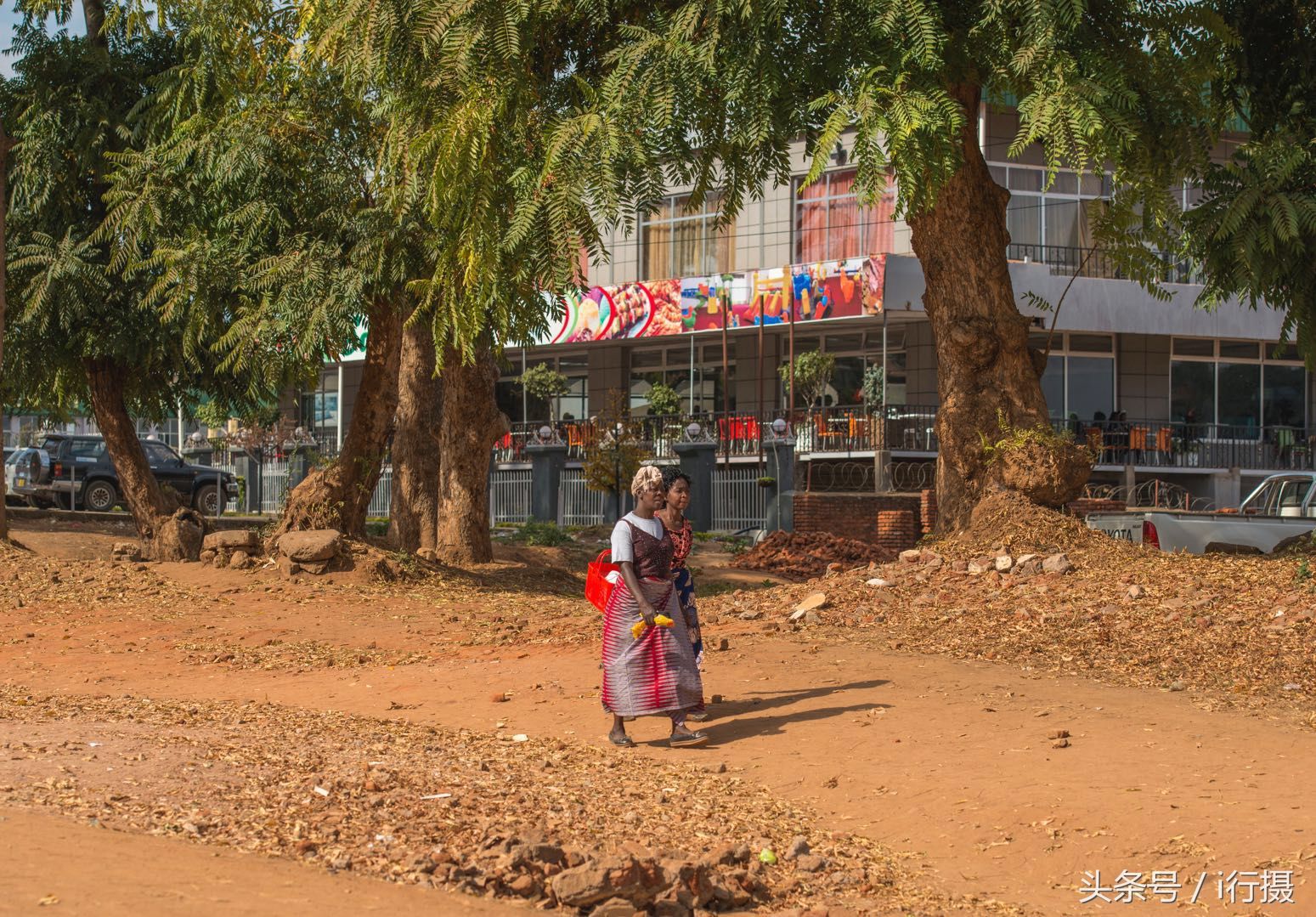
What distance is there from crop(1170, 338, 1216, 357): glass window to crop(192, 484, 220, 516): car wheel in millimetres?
22089

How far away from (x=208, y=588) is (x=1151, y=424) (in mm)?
22918

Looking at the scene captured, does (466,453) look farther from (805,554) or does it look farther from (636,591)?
(636,591)

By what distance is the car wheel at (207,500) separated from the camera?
33.9 metres

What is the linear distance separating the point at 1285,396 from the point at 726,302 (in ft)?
45.2

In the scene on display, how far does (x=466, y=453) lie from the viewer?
18.6 m

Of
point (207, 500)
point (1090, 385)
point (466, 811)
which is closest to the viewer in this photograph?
point (466, 811)

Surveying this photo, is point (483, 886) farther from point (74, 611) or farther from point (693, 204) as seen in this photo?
point (74, 611)

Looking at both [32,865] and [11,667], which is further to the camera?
[11,667]

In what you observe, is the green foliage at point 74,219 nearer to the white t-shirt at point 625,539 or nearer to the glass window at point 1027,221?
the white t-shirt at point 625,539

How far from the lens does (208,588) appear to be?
16.3 metres

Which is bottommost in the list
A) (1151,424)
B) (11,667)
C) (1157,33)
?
(11,667)

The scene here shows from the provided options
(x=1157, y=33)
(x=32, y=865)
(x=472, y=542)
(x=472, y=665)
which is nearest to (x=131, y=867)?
(x=32, y=865)

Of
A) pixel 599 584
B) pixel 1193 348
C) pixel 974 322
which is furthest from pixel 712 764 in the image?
pixel 1193 348

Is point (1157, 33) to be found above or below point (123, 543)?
above
